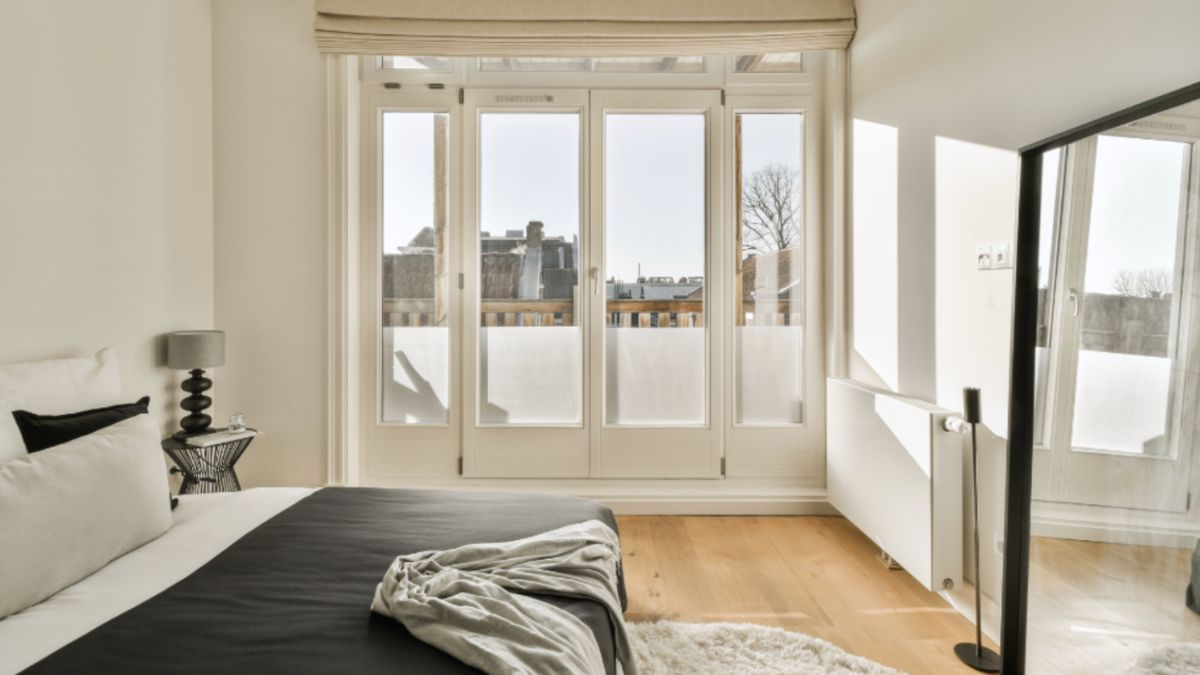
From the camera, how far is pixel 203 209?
2965 millimetres

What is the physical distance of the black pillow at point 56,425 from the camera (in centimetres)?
158

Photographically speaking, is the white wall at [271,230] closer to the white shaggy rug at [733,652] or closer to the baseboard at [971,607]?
the white shaggy rug at [733,652]

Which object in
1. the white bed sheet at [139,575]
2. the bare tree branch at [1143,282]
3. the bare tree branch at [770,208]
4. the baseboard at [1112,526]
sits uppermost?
the bare tree branch at [770,208]

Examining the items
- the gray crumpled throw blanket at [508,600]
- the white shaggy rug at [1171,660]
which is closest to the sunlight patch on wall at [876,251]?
the white shaggy rug at [1171,660]

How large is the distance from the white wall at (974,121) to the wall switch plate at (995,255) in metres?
0.03

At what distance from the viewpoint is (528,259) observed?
10.7 ft

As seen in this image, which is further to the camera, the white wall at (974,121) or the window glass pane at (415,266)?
the window glass pane at (415,266)

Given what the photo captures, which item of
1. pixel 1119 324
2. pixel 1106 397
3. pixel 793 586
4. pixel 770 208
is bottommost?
pixel 793 586

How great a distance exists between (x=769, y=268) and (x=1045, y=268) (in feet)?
5.55

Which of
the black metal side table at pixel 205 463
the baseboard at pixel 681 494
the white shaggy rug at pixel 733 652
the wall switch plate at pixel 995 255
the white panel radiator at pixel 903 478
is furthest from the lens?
the baseboard at pixel 681 494

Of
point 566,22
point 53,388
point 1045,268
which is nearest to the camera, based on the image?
point 1045,268

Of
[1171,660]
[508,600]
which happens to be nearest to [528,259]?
[508,600]

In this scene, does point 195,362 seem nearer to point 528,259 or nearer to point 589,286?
point 528,259

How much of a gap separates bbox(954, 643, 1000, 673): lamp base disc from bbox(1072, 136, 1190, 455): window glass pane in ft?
2.67
